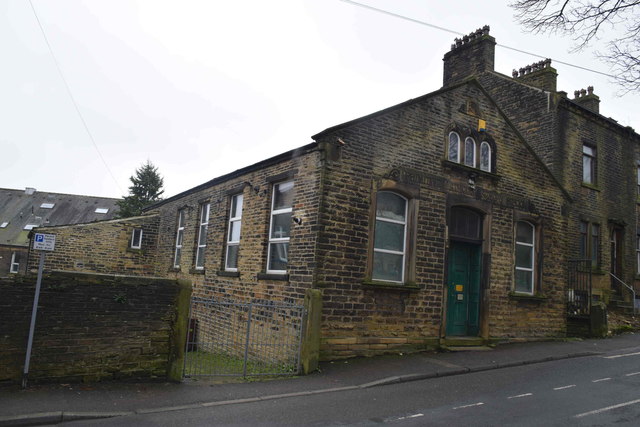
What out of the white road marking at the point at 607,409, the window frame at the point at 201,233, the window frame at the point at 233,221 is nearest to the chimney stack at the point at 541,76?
the window frame at the point at 233,221

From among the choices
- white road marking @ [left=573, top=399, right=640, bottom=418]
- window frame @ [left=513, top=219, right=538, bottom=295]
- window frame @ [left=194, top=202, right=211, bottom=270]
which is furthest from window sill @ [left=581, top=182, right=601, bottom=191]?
window frame @ [left=194, top=202, right=211, bottom=270]

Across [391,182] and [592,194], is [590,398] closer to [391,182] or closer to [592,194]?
[391,182]

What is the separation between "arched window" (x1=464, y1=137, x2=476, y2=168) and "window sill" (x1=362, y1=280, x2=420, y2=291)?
12.3 ft

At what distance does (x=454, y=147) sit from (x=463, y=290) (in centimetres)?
368

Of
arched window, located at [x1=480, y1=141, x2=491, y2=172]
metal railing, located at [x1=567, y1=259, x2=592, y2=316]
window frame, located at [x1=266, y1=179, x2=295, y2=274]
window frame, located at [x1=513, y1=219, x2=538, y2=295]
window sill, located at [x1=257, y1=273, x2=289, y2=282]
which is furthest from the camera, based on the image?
metal railing, located at [x1=567, y1=259, x2=592, y2=316]

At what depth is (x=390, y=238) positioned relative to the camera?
37.2 feet

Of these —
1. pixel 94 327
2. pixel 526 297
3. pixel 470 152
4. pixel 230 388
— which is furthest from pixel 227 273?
pixel 526 297

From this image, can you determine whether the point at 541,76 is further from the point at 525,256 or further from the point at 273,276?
the point at 273,276

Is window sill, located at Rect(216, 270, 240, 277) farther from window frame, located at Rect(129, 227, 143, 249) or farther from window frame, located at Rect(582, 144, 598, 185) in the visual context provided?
window frame, located at Rect(582, 144, 598, 185)

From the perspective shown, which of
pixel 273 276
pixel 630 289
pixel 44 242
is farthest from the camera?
pixel 630 289

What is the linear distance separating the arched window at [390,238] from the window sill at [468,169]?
156 centimetres

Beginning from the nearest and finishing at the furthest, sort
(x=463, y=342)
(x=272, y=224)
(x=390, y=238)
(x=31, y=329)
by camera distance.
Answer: (x=31, y=329)
(x=390, y=238)
(x=272, y=224)
(x=463, y=342)

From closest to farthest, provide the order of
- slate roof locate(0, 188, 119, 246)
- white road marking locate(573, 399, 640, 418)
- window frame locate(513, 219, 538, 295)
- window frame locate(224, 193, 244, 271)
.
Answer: white road marking locate(573, 399, 640, 418)
window frame locate(224, 193, 244, 271)
window frame locate(513, 219, 538, 295)
slate roof locate(0, 188, 119, 246)

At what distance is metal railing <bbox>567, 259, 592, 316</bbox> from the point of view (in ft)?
52.1
